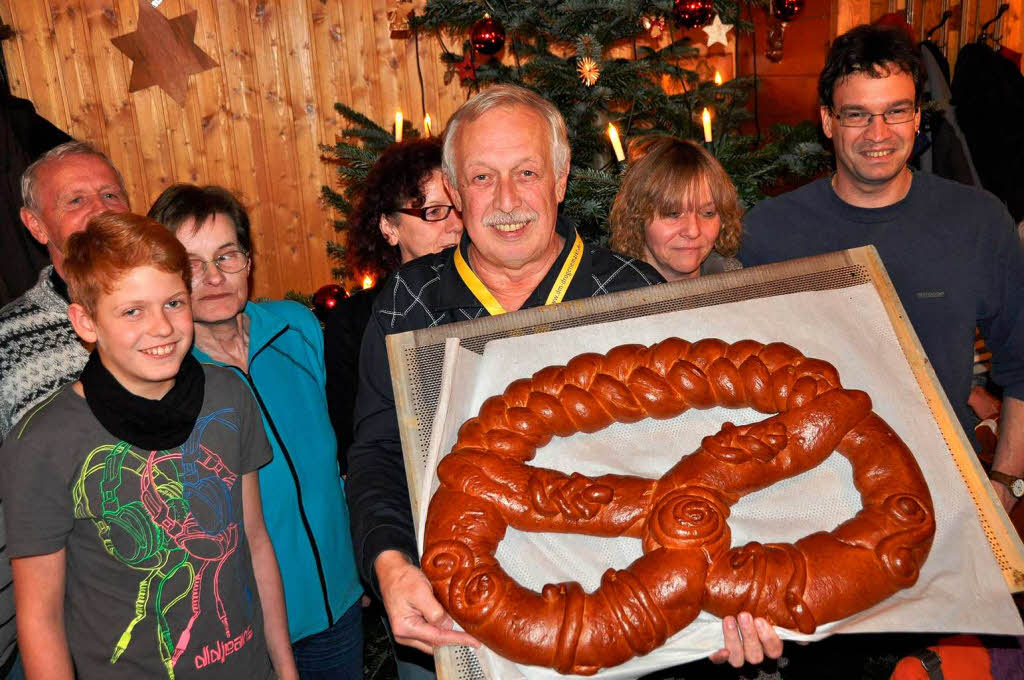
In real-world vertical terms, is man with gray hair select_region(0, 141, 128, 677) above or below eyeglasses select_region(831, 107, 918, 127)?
below

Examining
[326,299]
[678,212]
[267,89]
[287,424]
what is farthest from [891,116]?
[267,89]

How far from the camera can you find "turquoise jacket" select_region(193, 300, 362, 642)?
1997 mm

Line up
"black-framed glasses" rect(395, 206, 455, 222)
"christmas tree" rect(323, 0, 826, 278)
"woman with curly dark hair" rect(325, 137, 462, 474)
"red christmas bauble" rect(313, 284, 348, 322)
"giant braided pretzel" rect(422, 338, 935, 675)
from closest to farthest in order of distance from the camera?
"giant braided pretzel" rect(422, 338, 935, 675) < "woman with curly dark hair" rect(325, 137, 462, 474) < "black-framed glasses" rect(395, 206, 455, 222) < "christmas tree" rect(323, 0, 826, 278) < "red christmas bauble" rect(313, 284, 348, 322)

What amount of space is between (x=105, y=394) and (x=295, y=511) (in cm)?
64

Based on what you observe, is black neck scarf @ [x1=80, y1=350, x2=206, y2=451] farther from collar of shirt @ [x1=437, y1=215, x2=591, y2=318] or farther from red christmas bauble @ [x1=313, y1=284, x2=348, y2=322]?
red christmas bauble @ [x1=313, y1=284, x2=348, y2=322]

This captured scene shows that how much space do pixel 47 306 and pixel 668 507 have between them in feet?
5.68

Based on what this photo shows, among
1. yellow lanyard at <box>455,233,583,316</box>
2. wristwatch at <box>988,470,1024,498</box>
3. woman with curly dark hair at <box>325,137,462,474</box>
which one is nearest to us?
yellow lanyard at <box>455,233,583,316</box>

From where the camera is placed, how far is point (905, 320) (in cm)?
147

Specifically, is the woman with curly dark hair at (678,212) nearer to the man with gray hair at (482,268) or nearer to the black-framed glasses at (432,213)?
the black-framed glasses at (432,213)

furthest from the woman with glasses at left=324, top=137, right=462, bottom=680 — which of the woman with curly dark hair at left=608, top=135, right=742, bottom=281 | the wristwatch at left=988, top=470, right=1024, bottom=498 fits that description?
the wristwatch at left=988, top=470, right=1024, bottom=498

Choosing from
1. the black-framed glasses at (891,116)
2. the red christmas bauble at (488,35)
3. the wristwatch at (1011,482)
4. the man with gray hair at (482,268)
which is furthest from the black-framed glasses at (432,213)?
the wristwatch at (1011,482)

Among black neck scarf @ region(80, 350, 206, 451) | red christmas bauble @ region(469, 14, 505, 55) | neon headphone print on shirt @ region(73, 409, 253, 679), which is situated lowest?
neon headphone print on shirt @ region(73, 409, 253, 679)

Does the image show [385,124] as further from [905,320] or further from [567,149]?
[905,320]

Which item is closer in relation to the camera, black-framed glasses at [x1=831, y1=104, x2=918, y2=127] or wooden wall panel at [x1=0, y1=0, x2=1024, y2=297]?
black-framed glasses at [x1=831, y1=104, x2=918, y2=127]
